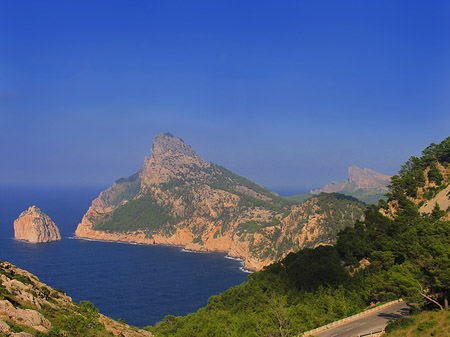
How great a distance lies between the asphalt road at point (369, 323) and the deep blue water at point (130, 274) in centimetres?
5996

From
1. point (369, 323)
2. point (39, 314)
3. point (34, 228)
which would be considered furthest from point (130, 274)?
point (369, 323)

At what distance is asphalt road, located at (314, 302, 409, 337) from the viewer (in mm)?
35591

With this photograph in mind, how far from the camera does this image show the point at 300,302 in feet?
173

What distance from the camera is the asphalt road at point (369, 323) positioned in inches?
1401

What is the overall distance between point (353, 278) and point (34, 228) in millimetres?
175683

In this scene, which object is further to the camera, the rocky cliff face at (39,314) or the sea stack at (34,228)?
the sea stack at (34,228)

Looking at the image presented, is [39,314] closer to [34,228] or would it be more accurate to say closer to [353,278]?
[353,278]

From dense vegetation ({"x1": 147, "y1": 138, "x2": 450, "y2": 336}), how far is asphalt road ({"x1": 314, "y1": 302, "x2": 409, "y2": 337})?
8.10 ft

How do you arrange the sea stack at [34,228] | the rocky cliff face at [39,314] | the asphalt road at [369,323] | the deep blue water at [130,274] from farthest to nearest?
1. the sea stack at [34,228]
2. the deep blue water at [130,274]
3. the asphalt road at [369,323]
4. the rocky cliff face at [39,314]

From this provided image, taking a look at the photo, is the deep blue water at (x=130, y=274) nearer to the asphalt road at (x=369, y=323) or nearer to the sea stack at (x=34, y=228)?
the sea stack at (x=34, y=228)

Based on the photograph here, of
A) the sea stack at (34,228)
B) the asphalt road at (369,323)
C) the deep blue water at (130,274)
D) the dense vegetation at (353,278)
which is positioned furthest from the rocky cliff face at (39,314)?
the sea stack at (34,228)

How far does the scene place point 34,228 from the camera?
192 meters

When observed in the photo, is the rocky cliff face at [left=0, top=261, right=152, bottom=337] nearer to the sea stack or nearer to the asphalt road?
the asphalt road

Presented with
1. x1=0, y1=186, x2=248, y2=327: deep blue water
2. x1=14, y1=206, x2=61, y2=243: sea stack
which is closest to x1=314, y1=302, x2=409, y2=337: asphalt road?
x1=0, y1=186, x2=248, y2=327: deep blue water
